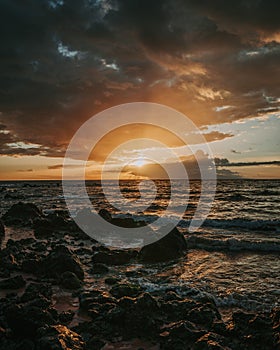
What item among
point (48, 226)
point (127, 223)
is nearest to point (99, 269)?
point (48, 226)

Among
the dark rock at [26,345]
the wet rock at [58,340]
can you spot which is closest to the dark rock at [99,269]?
the wet rock at [58,340]

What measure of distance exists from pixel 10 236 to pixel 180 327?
1329 centimetres

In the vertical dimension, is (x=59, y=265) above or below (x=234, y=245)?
above

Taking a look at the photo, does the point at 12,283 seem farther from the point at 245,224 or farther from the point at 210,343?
the point at 245,224

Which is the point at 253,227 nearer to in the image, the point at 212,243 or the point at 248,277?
the point at 212,243

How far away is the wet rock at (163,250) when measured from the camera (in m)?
11.5

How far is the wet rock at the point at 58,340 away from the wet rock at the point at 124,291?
8.42 ft

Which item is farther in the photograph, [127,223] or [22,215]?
[22,215]

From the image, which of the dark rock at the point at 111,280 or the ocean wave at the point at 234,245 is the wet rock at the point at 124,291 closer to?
the dark rock at the point at 111,280

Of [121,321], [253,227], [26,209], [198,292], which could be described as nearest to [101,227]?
[26,209]

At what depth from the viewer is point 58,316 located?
6.19 metres

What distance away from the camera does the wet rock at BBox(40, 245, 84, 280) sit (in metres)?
9.11

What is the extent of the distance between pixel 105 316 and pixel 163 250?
5.89m

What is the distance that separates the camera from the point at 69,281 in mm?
8320
